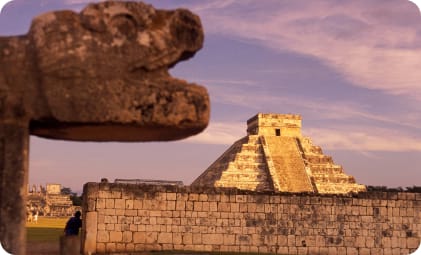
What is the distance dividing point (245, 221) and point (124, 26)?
48.1 ft

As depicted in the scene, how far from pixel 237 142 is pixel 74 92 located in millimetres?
47576

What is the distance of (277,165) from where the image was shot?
46125 millimetres

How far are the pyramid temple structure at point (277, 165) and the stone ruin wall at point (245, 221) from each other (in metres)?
19.5

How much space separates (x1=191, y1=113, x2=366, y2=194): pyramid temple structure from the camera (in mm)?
41466

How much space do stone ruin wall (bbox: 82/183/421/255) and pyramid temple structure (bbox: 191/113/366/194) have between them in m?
19.5

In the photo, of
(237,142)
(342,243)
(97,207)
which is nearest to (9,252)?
(97,207)

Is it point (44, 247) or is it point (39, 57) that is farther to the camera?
point (44, 247)

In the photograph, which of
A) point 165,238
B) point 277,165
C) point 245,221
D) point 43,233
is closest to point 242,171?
point 277,165

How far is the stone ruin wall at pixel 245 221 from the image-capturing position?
59.3 feet

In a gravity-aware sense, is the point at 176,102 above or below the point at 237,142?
below

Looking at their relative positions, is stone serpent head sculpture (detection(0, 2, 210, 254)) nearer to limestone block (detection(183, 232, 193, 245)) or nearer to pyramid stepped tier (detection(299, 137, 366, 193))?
limestone block (detection(183, 232, 193, 245))

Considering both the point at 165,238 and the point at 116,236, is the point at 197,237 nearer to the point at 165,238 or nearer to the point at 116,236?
the point at 165,238

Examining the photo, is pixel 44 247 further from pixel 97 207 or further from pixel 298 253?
pixel 298 253

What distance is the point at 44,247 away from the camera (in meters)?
18.9
